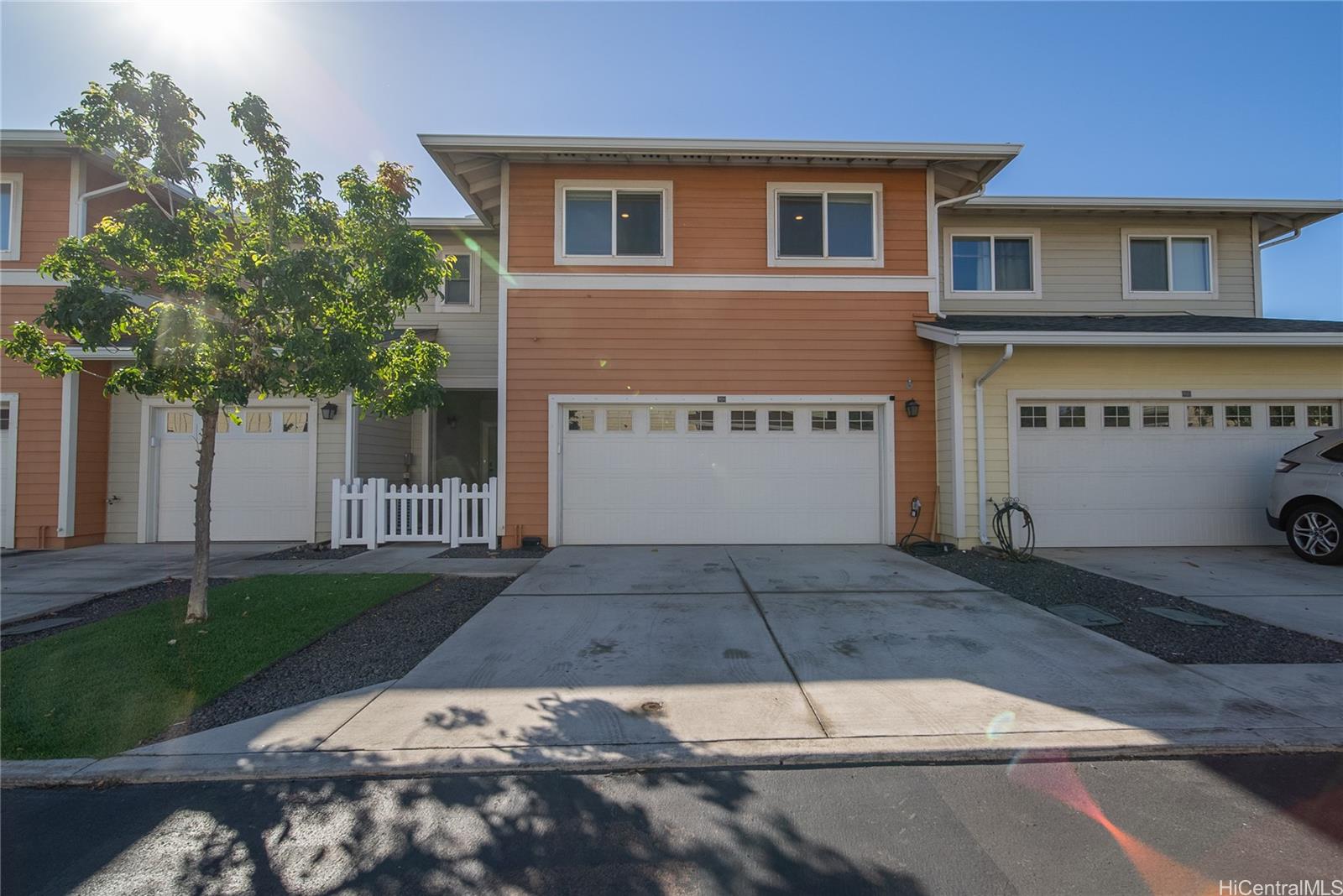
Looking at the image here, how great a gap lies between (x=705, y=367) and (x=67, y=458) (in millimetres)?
9758

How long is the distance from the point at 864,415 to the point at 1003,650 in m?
5.34

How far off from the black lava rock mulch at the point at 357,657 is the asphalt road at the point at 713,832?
85 centimetres

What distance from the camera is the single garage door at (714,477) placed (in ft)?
31.3

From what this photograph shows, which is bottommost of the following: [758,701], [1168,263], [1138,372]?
[758,701]

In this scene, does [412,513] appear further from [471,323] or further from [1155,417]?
[1155,417]

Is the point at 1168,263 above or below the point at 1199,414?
above

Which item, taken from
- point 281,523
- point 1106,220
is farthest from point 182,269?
point 1106,220

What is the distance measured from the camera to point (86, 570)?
802 cm

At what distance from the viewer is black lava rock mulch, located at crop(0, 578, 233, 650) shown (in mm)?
5348

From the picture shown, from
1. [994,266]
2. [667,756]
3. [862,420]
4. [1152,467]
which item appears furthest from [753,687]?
[994,266]

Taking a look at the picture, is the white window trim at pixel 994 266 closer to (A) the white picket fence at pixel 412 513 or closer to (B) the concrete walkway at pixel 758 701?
(B) the concrete walkway at pixel 758 701

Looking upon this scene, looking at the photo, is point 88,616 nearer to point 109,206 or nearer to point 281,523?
point 281,523

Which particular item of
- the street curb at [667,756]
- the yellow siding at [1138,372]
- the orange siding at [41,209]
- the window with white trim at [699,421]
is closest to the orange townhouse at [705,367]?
the window with white trim at [699,421]

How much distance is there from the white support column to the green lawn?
5345mm
